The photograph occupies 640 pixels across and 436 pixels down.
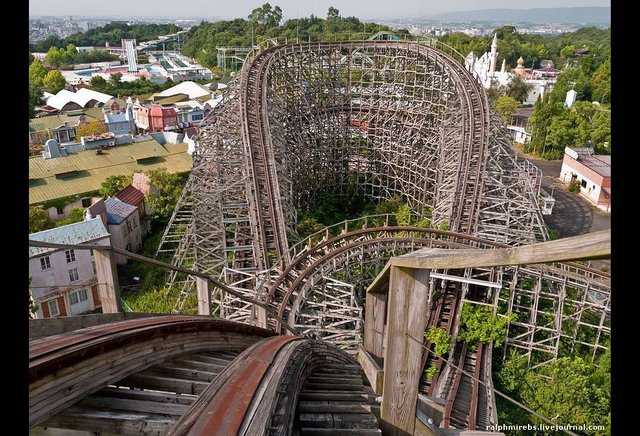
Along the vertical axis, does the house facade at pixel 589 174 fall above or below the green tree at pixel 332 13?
below

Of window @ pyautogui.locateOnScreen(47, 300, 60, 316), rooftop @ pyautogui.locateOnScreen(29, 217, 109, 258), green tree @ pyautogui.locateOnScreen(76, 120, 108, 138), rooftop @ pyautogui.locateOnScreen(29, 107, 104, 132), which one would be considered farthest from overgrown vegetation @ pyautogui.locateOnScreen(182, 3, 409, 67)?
window @ pyautogui.locateOnScreen(47, 300, 60, 316)

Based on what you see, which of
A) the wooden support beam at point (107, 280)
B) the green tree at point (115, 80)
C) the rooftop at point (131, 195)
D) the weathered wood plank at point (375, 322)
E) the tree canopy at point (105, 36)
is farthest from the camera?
the tree canopy at point (105, 36)

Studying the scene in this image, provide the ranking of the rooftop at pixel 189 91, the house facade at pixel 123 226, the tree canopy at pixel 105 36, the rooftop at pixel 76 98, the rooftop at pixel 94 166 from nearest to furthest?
the house facade at pixel 123 226 → the rooftop at pixel 94 166 → the rooftop at pixel 76 98 → the rooftop at pixel 189 91 → the tree canopy at pixel 105 36

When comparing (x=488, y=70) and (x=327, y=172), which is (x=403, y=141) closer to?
(x=327, y=172)

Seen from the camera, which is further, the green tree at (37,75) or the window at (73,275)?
the green tree at (37,75)

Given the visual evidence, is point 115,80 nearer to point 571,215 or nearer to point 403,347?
point 571,215

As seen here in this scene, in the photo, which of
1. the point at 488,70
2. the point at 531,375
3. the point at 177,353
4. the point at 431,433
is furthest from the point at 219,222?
the point at 488,70

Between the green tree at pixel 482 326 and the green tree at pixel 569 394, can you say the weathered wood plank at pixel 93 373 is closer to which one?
the green tree at pixel 569 394

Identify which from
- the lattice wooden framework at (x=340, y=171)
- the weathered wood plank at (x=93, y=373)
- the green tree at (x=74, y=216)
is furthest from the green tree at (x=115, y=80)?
the weathered wood plank at (x=93, y=373)
